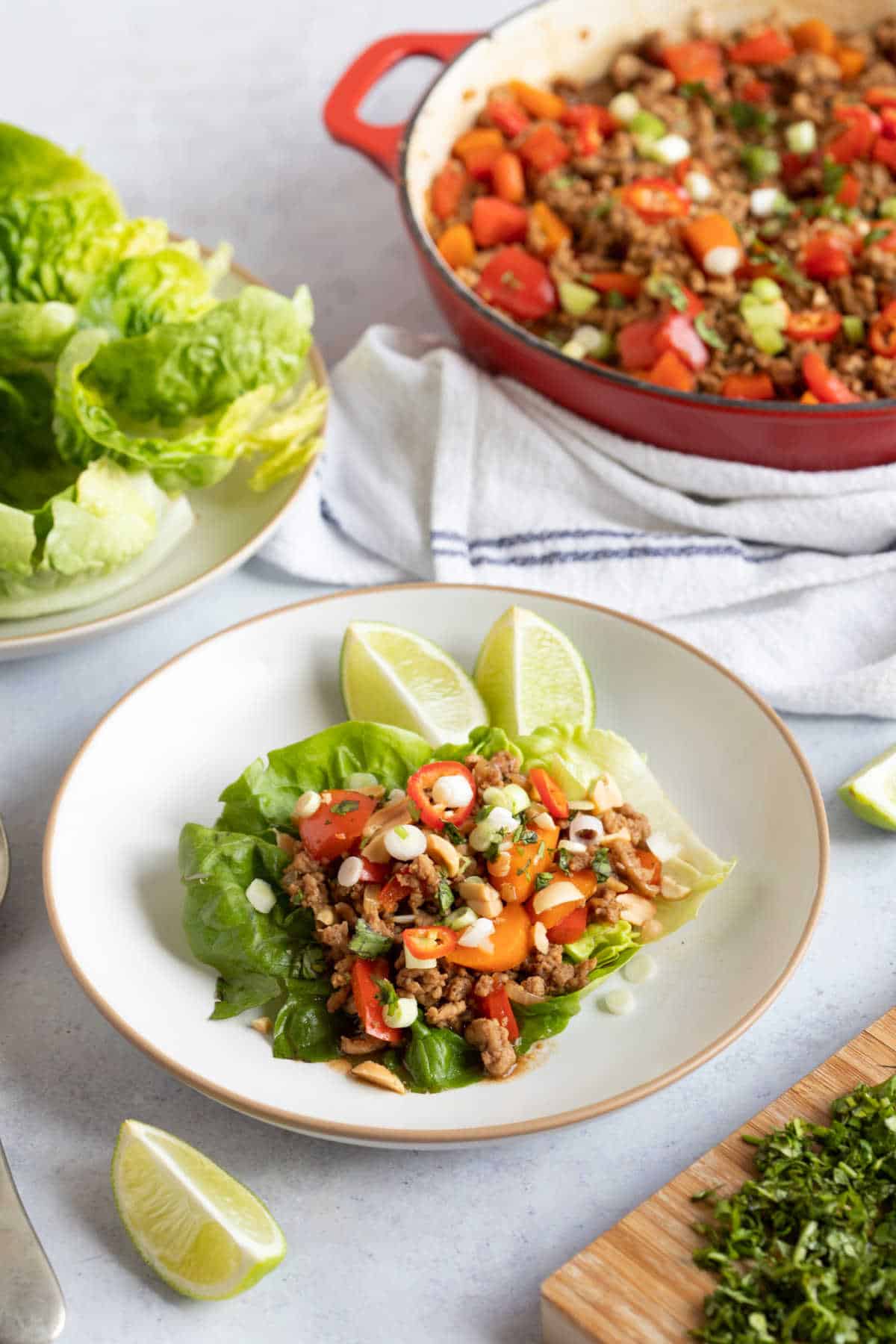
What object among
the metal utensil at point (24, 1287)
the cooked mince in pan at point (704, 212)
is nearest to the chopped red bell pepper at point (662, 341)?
the cooked mince in pan at point (704, 212)

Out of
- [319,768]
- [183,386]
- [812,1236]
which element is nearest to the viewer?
[812,1236]

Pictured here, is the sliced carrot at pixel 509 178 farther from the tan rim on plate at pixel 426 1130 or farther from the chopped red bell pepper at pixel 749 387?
the tan rim on plate at pixel 426 1130

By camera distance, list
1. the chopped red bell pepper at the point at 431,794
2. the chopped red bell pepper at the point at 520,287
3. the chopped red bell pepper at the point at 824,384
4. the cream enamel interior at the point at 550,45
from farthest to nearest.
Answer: the cream enamel interior at the point at 550,45, the chopped red bell pepper at the point at 520,287, the chopped red bell pepper at the point at 824,384, the chopped red bell pepper at the point at 431,794

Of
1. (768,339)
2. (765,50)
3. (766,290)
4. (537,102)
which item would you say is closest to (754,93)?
(765,50)

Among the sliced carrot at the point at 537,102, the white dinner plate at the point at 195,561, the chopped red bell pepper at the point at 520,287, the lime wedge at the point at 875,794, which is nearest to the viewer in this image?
the lime wedge at the point at 875,794

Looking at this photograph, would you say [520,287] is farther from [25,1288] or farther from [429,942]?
[25,1288]

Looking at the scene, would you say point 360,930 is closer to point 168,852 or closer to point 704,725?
point 168,852
